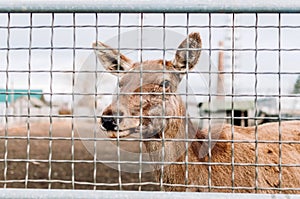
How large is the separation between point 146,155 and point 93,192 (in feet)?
7.00

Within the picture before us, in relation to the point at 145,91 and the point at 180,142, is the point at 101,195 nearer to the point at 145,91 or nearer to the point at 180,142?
the point at 145,91

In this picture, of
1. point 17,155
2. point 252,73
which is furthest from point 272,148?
point 17,155

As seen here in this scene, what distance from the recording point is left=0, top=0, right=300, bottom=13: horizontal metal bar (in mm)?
2469

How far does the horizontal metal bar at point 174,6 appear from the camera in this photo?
8.10 feet

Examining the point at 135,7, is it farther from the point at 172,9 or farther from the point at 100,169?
the point at 100,169

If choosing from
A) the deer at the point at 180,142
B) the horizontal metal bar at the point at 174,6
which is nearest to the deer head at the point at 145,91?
the deer at the point at 180,142

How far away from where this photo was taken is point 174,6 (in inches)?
97.7

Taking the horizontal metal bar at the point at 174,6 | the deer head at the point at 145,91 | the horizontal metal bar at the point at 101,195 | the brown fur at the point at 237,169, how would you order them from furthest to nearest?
the brown fur at the point at 237,169 → the deer head at the point at 145,91 → the horizontal metal bar at the point at 174,6 → the horizontal metal bar at the point at 101,195

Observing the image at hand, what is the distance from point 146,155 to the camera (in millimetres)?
4500

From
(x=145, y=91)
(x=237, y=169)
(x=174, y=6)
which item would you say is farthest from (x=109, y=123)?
(x=237, y=169)

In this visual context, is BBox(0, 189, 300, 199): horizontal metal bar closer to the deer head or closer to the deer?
the deer head

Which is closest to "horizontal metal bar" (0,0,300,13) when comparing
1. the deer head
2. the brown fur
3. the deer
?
the deer head

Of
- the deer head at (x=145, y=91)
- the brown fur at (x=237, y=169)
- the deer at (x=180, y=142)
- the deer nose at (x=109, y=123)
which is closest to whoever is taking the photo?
the deer nose at (x=109, y=123)

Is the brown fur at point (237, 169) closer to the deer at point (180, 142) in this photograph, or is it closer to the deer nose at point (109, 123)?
the deer at point (180, 142)
